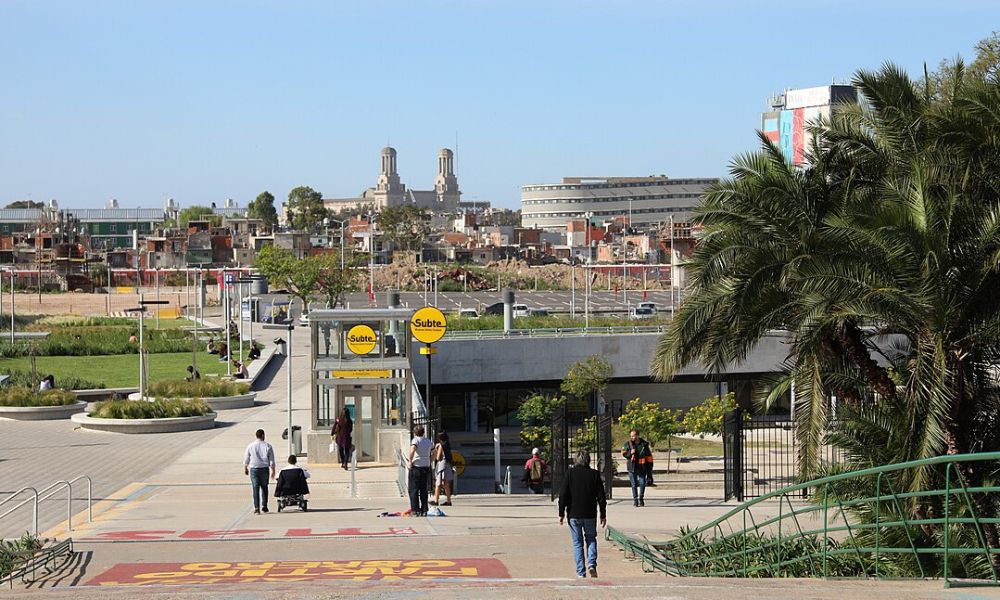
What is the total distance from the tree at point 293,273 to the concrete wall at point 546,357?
116 feet

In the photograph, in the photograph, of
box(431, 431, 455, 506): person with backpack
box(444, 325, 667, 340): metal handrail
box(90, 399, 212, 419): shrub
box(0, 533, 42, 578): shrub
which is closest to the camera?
box(0, 533, 42, 578): shrub

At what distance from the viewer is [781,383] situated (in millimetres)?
18672

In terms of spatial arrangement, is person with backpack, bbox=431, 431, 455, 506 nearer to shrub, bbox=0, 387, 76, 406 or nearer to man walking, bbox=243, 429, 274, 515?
man walking, bbox=243, 429, 274, 515

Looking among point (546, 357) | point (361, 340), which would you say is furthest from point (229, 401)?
point (546, 357)

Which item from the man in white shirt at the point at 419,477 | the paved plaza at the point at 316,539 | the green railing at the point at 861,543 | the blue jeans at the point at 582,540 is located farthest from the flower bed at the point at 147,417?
the blue jeans at the point at 582,540

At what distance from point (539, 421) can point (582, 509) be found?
32127 millimetres

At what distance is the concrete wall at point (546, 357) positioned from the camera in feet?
157

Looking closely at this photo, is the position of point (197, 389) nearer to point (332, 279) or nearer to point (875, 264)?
point (875, 264)

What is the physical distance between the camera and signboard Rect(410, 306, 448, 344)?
85.6 feet

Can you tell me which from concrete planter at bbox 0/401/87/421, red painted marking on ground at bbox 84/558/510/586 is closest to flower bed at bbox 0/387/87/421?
concrete planter at bbox 0/401/87/421

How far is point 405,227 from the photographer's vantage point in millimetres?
167375

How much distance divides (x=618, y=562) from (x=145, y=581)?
527 centimetres

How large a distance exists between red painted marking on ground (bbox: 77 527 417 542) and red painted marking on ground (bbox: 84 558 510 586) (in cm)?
228

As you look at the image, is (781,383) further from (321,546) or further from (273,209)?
(273,209)
